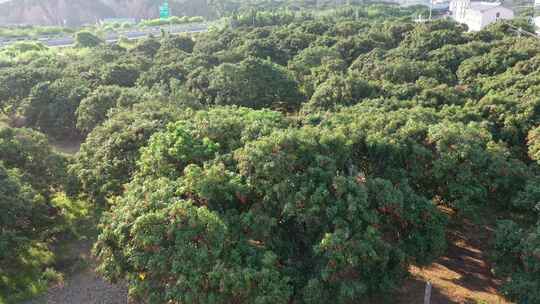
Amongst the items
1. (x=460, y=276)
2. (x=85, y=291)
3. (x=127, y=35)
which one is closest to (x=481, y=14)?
(x=127, y=35)

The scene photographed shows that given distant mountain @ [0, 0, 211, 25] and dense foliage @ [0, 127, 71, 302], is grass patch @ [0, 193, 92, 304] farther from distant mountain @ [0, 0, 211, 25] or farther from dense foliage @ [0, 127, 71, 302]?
distant mountain @ [0, 0, 211, 25]

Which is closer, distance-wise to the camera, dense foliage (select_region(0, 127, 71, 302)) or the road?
dense foliage (select_region(0, 127, 71, 302))

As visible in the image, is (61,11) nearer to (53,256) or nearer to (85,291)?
(53,256)

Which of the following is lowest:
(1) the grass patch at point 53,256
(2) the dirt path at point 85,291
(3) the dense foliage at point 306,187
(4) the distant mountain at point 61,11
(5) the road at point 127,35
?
(2) the dirt path at point 85,291

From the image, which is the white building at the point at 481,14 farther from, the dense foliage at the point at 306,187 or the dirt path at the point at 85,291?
the dirt path at the point at 85,291

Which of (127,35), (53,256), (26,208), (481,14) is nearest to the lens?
(26,208)

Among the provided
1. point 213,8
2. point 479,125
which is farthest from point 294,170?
point 213,8

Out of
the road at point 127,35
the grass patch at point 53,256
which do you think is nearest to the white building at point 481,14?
the road at point 127,35

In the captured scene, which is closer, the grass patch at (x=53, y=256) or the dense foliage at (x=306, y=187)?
the dense foliage at (x=306, y=187)

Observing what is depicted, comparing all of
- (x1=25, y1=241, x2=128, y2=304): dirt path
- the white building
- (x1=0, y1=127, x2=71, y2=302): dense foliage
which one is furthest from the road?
(x1=25, y1=241, x2=128, y2=304): dirt path
